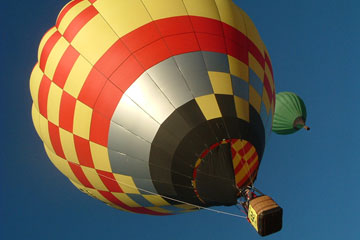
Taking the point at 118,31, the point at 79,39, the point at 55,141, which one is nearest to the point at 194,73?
the point at 118,31

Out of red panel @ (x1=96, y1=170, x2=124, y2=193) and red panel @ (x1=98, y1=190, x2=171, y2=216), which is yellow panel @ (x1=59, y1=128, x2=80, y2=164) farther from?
red panel @ (x1=98, y1=190, x2=171, y2=216)

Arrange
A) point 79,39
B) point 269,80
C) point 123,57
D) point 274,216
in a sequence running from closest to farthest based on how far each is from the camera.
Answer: point 274,216
point 123,57
point 79,39
point 269,80

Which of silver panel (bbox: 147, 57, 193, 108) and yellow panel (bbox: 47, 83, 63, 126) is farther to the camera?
yellow panel (bbox: 47, 83, 63, 126)

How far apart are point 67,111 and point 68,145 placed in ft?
2.23

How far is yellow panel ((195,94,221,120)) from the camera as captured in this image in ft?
12.9

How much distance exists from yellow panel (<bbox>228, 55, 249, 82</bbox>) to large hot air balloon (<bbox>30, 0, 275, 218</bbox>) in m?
0.02

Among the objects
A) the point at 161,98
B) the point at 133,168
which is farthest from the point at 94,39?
the point at 133,168

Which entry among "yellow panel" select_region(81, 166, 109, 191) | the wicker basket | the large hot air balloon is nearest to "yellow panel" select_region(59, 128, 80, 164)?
the large hot air balloon

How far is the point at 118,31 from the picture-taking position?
14.7 ft

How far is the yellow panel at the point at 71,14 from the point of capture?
16.7 feet

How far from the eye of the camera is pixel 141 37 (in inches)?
171

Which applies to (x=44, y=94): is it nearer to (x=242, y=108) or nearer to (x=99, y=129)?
(x=99, y=129)

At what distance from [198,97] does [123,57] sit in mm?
1336

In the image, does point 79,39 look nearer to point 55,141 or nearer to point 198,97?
point 55,141
